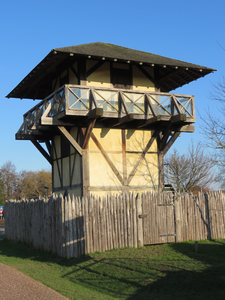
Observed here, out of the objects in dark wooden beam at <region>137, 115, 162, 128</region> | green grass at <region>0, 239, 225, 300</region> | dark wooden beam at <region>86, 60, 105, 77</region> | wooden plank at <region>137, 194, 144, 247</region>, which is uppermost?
dark wooden beam at <region>86, 60, 105, 77</region>

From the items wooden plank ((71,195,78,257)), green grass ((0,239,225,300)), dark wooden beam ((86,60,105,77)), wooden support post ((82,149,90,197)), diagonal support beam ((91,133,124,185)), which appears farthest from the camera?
dark wooden beam ((86,60,105,77))

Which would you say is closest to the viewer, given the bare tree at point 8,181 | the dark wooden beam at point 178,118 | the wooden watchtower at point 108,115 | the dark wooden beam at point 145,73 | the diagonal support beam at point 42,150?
the wooden watchtower at point 108,115

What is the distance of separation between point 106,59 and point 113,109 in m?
2.14

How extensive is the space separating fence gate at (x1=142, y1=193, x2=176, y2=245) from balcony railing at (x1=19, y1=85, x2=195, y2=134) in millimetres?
3899

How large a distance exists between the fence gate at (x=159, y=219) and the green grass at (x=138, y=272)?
45 cm

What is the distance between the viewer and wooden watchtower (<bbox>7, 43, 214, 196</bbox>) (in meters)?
14.7

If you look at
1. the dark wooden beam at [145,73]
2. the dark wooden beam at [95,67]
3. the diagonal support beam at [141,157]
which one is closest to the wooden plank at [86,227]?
the diagonal support beam at [141,157]

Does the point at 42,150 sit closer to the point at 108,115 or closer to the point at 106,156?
the point at 106,156

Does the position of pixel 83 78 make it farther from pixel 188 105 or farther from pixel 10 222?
pixel 10 222

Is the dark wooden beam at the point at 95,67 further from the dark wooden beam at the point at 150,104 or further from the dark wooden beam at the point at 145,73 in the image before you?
the dark wooden beam at the point at 150,104

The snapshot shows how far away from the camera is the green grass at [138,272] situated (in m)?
7.71

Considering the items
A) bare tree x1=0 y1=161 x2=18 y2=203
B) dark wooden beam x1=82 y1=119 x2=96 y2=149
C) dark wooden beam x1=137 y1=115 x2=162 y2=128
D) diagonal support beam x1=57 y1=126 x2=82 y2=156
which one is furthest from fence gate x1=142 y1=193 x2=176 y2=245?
bare tree x1=0 y1=161 x2=18 y2=203

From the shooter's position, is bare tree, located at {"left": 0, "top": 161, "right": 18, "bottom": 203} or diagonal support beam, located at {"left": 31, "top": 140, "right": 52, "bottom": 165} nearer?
diagonal support beam, located at {"left": 31, "top": 140, "right": 52, "bottom": 165}

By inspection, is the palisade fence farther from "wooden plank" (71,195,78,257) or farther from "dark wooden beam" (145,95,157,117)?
"dark wooden beam" (145,95,157,117)
